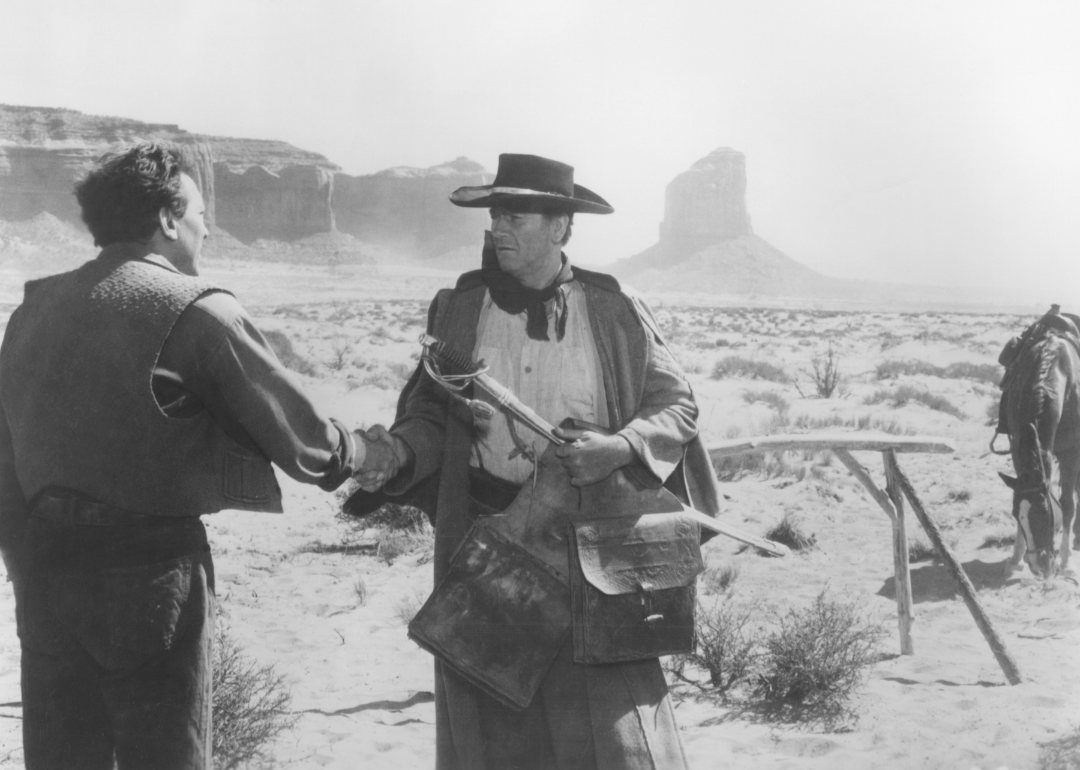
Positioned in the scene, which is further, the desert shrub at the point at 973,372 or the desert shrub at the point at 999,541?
the desert shrub at the point at 973,372

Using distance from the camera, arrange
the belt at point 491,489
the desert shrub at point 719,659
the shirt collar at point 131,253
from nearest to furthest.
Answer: the shirt collar at point 131,253
the belt at point 491,489
the desert shrub at point 719,659

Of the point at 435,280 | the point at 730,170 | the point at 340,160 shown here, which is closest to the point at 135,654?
the point at 435,280

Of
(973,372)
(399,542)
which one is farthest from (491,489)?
(973,372)

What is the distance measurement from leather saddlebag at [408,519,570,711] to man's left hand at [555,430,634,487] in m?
0.31

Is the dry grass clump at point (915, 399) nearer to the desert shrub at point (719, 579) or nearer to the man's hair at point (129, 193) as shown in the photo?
the desert shrub at point (719, 579)

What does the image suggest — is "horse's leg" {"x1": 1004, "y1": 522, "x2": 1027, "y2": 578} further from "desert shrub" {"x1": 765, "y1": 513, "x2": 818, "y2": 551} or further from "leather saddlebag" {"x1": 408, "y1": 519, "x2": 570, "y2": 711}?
"leather saddlebag" {"x1": 408, "y1": 519, "x2": 570, "y2": 711}

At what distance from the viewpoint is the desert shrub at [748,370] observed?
20.2 m

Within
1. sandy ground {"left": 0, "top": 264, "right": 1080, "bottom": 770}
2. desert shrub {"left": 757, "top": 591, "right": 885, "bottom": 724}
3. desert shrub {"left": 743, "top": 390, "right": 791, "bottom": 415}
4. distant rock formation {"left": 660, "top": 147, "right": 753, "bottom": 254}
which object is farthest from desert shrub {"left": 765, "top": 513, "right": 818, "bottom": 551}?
distant rock formation {"left": 660, "top": 147, "right": 753, "bottom": 254}

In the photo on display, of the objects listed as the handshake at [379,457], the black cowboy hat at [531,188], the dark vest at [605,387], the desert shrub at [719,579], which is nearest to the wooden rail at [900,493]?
the desert shrub at [719,579]

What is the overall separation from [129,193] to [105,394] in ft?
1.60

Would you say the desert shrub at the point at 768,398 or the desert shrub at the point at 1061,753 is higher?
the desert shrub at the point at 768,398

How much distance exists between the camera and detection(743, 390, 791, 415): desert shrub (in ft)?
53.9

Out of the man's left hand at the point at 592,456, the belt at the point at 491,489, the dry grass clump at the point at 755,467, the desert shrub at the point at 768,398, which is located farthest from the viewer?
the desert shrub at the point at 768,398

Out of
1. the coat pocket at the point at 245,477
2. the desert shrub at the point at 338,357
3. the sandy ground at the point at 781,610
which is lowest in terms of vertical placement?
the sandy ground at the point at 781,610
